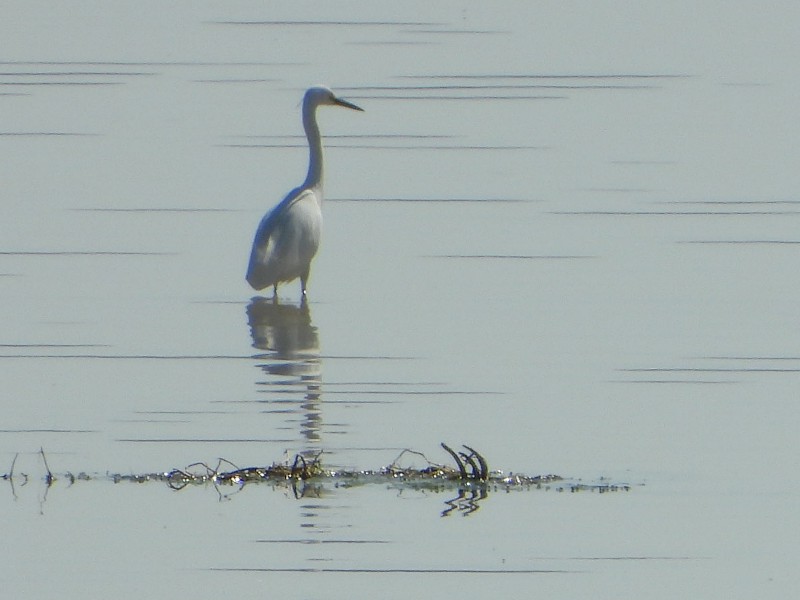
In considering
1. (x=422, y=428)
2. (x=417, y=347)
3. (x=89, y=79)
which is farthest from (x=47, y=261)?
(x=89, y=79)

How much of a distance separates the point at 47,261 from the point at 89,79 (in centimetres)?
1011

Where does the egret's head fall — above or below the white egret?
above

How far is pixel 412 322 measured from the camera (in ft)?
41.3

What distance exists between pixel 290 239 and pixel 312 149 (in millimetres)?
1662

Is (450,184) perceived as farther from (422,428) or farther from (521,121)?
(422,428)

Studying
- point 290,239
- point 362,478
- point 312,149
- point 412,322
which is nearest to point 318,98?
point 312,149

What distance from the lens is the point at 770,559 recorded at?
767 cm

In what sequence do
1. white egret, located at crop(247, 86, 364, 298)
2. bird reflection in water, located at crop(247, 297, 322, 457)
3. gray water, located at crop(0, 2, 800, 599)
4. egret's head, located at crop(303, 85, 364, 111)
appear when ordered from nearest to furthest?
gray water, located at crop(0, 2, 800, 599) → bird reflection in water, located at crop(247, 297, 322, 457) → white egret, located at crop(247, 86, 364, 298) → egret's head, located at crop(303, 85, 364, 111)

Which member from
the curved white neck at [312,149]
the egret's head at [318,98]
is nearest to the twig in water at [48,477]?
the curved white neck at [312,149]

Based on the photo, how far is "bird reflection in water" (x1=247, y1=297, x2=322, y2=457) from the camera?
32.9ft

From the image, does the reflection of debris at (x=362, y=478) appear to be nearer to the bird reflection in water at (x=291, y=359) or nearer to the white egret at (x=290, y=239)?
the bird reflection in water at (x=291, y=359)

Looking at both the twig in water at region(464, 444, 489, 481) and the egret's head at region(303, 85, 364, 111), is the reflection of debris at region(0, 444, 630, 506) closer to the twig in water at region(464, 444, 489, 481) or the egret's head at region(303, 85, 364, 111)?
the twig in water at region(464, 444, 489, 481)

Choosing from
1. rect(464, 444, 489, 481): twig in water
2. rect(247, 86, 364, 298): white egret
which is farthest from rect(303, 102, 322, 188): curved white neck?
rect(464, 444, 489, 481): twig in water

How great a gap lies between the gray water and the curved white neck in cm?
52
